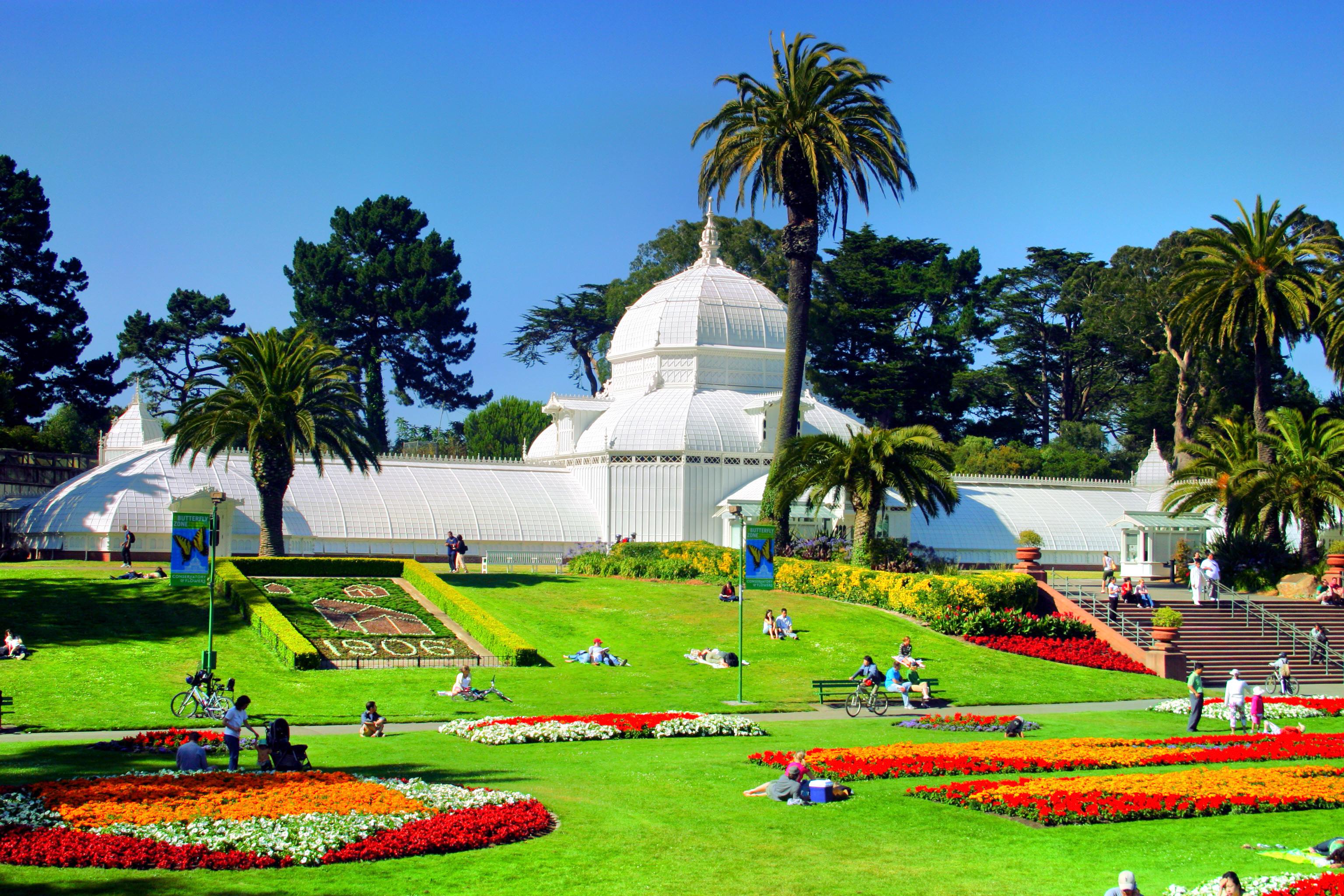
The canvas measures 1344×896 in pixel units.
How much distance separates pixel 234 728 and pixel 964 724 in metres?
14.2

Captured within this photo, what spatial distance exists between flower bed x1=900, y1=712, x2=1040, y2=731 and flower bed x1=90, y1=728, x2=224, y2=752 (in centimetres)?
1325

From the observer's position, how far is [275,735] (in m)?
18.5

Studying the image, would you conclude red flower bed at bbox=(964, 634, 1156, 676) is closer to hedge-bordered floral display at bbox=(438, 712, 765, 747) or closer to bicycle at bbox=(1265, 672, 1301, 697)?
bicycle at bbox=(1265, 672, 1301, 697)

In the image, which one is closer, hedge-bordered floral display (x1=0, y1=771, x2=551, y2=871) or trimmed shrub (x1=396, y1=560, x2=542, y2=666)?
hedge-bordered floral display (x1=0, y1=771, x2=551, y2=871)

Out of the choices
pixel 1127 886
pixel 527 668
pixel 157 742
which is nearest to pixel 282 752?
pixel 157 742

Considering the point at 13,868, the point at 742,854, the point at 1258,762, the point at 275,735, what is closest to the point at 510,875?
the point at 742,854

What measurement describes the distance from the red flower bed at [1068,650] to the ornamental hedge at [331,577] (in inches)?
515

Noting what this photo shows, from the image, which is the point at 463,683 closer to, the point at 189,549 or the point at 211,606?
the point at 211,606

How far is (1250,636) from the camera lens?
38.1m

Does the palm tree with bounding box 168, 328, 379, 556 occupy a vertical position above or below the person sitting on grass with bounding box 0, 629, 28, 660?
above

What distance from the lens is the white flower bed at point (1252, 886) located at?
12.6m

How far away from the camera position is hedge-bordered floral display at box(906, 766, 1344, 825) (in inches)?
654

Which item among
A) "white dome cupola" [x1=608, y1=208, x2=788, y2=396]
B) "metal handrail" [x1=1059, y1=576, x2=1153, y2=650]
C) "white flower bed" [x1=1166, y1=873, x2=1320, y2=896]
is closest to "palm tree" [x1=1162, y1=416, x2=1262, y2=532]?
"metal handrail" [x1=1059, y1=576, x2=1153, y2=650]

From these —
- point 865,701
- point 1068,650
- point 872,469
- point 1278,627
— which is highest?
point 872,469
